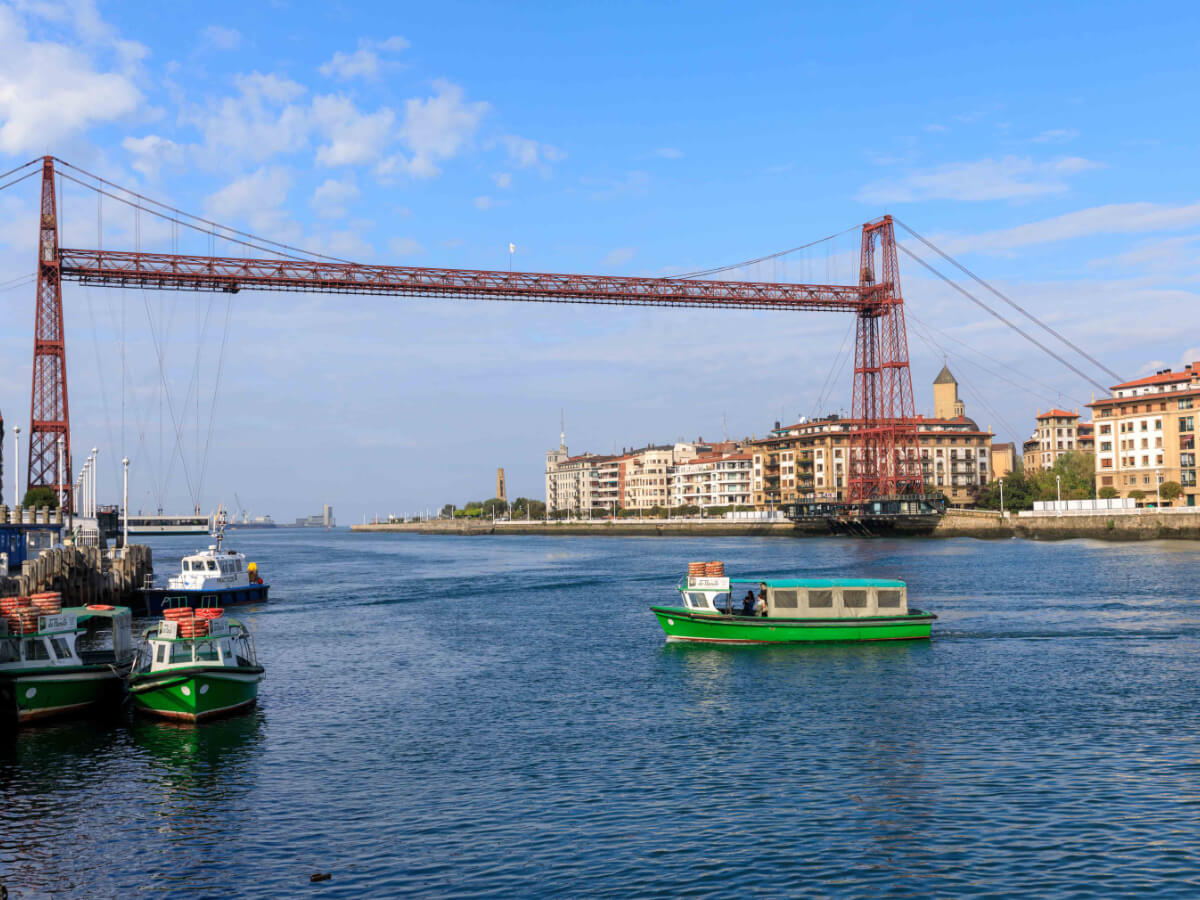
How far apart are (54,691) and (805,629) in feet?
83.6

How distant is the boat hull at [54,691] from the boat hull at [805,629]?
2096 cm

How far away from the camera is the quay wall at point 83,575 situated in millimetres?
45531

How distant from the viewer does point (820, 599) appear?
134 feet

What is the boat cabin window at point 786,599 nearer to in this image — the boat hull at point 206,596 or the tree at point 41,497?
the boat hull at point 206,596

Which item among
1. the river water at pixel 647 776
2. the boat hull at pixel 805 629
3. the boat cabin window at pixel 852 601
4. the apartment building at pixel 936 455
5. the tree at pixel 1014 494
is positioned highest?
the apartment building at pixel 936 455

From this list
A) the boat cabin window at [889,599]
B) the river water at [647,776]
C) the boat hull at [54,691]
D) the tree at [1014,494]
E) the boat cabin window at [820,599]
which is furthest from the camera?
the tree at [1014,494]

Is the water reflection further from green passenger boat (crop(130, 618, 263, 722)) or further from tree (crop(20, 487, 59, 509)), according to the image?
tree (crop(20, 487, 59, 509))

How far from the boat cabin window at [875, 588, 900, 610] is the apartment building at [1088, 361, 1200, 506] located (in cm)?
10383

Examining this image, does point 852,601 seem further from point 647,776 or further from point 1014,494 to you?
point 1014,494

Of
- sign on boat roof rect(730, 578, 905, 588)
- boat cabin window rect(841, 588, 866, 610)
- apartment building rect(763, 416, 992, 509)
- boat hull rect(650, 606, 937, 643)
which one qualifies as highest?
apartment building rect(763, 416, 992, 509)

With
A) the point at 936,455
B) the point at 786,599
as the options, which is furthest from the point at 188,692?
the point at 936,455

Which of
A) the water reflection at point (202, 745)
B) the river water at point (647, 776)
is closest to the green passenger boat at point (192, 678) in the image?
the water reflection at point (202, 745)

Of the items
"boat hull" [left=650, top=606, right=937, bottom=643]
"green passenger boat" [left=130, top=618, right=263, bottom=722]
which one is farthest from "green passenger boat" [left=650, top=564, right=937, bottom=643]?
"green passenger boat" [left=130, top=618, right=263, bottom=722]

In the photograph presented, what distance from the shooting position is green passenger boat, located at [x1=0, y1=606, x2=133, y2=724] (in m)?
28.0
